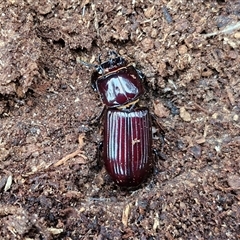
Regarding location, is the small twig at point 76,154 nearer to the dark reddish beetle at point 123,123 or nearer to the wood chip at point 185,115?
the dark reddish beetle at point 123,123

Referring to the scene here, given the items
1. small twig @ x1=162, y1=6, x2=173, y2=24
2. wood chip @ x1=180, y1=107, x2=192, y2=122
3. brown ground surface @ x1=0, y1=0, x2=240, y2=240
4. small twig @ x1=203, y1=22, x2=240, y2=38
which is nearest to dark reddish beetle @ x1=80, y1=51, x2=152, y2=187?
brown ground surface @ x1=0, y1=0, x2=240, y2=240

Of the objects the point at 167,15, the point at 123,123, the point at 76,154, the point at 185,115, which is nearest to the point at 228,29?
the point at 167,15

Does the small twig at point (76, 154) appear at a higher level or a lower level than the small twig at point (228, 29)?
lower

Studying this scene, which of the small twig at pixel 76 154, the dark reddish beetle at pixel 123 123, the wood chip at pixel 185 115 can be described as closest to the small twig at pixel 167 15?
the dark reddish beetle at pixel 123 123

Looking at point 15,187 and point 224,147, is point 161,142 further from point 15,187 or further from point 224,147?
point 15,187

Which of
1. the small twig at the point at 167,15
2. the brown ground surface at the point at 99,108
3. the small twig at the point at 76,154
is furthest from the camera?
the small twig at the point at 167,15

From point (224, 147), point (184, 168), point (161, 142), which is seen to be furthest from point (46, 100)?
point (224, 147)

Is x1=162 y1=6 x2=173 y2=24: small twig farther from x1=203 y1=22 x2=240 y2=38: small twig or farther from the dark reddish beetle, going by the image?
the dark reddish beetle
